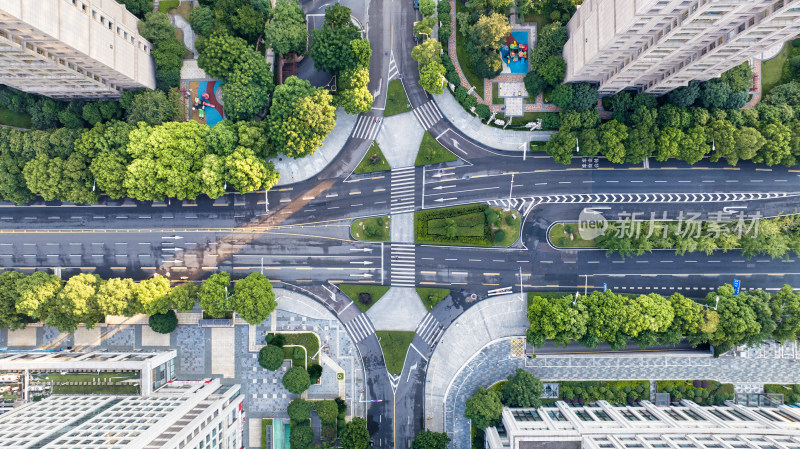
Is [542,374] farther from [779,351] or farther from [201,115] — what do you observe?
[201,115]

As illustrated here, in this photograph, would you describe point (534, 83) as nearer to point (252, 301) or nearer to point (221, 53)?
point (221, 53)

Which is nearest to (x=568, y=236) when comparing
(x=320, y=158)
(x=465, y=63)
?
(x=465, y=63)

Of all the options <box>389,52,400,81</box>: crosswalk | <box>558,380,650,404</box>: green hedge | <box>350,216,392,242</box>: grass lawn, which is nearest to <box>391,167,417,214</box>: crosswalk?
<box>350,216,392,242</box>: grass lawn

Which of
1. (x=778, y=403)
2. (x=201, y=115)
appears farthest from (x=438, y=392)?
(x=201, y=115)

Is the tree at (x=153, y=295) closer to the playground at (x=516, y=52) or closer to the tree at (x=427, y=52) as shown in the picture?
the tree at (x=427, y=52)

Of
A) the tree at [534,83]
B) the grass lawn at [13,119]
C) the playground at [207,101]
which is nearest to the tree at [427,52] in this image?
the tree at [534,83]
